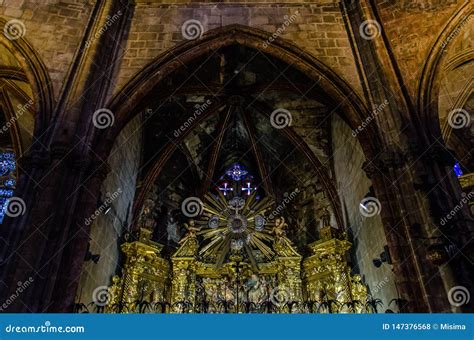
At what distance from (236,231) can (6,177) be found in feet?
22.3

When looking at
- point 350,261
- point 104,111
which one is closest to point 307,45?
point 104,111

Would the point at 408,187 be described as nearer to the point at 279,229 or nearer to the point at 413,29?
the point at 413,29

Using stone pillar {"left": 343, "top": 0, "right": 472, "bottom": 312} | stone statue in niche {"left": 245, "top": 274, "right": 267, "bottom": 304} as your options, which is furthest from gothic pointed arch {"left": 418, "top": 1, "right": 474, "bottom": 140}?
stone statue in niche {"left": 245, "top": 274, "right": 267, "bottom": 304}

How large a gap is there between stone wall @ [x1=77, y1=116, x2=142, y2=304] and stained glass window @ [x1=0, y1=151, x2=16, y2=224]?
10.1ft

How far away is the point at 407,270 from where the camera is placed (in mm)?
6441

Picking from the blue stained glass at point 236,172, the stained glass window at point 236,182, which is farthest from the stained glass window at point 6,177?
the blue stained glass at point 236,172

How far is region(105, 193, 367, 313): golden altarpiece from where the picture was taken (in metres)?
10.1

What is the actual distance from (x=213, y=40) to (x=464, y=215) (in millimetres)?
6667

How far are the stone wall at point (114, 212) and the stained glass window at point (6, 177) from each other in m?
3.07

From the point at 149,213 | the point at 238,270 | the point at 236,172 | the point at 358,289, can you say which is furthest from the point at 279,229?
the point at 236,172

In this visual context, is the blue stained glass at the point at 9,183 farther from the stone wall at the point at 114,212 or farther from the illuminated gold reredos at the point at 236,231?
the illuminated gold reredos at the point at 236,231

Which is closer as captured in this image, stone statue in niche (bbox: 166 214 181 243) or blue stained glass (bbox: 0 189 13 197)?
blue stained glass (bbox: 0 189 13 197)

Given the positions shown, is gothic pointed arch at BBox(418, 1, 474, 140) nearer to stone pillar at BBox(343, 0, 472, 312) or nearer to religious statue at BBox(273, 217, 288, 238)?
stone pillar at BBox(343, 0, 472, 312)

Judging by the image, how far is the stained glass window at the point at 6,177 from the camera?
Answer: 36.7ft
